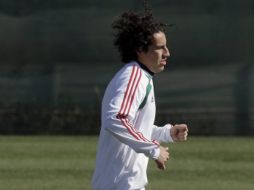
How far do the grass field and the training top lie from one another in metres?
5.44

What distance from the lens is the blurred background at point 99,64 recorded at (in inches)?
751

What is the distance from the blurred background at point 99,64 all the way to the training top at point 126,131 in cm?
1295

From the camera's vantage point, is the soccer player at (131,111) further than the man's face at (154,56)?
No

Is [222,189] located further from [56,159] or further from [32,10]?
[32,10]

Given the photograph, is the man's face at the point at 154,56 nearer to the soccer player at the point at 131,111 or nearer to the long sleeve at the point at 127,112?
the soccer player at the point at 131,111

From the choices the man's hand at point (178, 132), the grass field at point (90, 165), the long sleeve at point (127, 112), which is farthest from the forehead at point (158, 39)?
the grass field at point (90, 165)

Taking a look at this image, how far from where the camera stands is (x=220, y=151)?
605 inches

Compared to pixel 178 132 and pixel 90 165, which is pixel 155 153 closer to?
pixel 178 132

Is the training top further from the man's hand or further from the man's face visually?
the man's hand

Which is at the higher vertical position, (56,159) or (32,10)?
(32,10)

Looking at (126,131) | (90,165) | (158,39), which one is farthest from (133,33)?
(90,165)

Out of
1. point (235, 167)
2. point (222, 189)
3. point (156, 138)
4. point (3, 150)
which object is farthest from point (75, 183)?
point (156, 138)

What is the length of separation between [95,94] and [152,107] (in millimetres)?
13356

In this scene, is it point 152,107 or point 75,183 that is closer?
point 152,107
